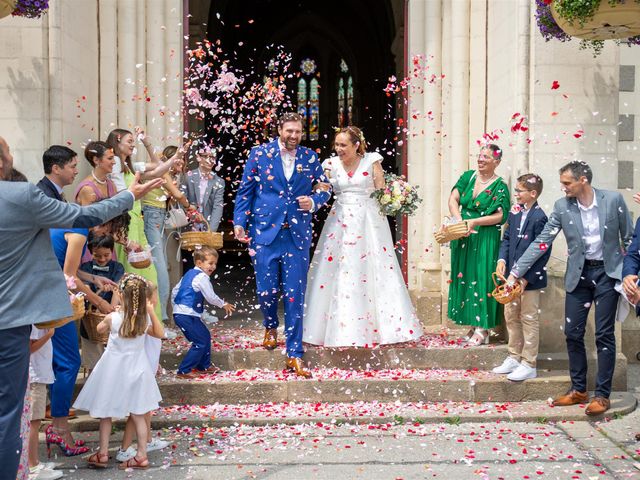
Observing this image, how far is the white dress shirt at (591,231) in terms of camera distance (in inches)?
240

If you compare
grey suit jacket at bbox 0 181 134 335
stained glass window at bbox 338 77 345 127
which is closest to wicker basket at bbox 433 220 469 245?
grey suit jacket at bbox 0 181 134 335

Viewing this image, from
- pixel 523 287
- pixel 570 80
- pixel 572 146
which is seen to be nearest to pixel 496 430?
pixel 523 287

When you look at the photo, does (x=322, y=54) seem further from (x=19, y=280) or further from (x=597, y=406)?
(x=19, y=280)

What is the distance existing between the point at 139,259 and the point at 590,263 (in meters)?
3.27

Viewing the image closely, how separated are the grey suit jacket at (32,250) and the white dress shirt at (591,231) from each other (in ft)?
11.5

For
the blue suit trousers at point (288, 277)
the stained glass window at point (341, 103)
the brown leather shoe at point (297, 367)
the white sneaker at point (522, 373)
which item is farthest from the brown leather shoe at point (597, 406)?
the stained glass window at point (341, 103)

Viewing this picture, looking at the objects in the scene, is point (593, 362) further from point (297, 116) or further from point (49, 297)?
point (49, 297)

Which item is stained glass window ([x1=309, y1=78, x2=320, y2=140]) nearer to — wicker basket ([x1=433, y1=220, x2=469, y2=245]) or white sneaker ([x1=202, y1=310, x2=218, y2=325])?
white sneaker ([x1=202, y1=310, x2=218, y2=325])

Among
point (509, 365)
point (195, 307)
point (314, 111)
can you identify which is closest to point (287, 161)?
point (195, 307)

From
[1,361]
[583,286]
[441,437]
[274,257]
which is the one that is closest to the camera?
[1,361]

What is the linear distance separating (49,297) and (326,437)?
7.49ft

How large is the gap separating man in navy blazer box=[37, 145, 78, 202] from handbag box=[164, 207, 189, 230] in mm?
2253

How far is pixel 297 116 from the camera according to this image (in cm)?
664

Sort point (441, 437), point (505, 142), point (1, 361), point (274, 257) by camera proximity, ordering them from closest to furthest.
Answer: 1. point (1, 361)
2. point (441, 437)
3. point (274, 257)
4. point (505, 142)
